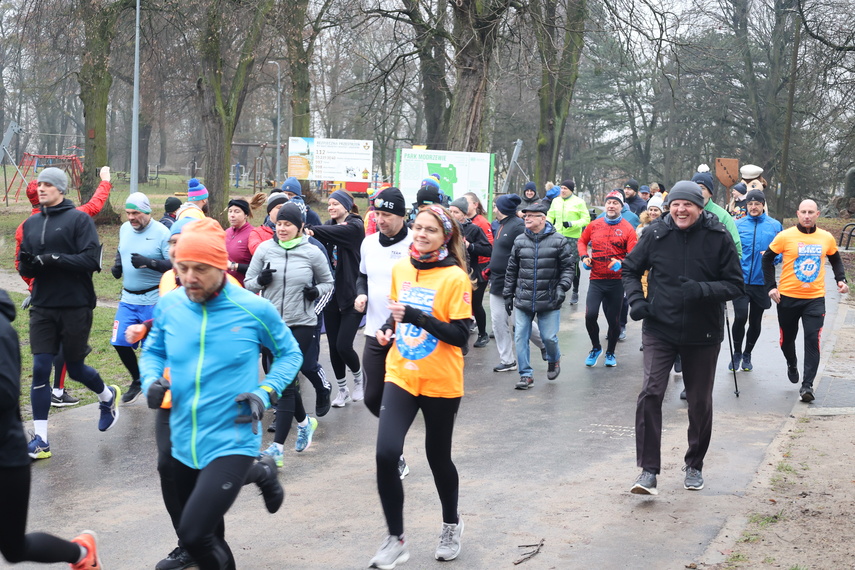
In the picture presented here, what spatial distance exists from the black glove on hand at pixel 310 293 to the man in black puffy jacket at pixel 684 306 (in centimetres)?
238

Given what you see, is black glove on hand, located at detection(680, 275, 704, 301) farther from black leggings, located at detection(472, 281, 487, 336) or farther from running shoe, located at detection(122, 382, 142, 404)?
black leggings, located at detection(472, 281, 487, 336)

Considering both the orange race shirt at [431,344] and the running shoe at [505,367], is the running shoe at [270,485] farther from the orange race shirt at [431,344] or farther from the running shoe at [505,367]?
the running shoe at [505,367]

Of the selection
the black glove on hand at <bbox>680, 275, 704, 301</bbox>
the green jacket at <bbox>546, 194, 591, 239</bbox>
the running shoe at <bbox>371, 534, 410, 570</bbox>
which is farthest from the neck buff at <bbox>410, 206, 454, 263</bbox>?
the green jacket at <bbox>546, 194, 591, 239</bbox>

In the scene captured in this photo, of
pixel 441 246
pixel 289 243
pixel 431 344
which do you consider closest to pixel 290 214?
pixel 289 243

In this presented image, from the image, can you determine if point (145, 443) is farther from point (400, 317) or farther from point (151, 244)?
point (400, 317)

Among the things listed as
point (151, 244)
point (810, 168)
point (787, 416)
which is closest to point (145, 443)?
point (151, 244)

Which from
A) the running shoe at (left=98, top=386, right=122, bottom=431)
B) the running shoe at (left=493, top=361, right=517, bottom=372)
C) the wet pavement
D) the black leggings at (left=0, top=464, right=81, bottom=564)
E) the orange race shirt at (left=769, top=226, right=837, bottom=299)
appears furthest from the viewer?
the running shoe at (left=493, top=361, right=517, bottom=372)

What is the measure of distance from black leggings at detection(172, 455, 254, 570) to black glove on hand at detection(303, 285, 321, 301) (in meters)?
3.24

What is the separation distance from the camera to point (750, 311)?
10.7 metres

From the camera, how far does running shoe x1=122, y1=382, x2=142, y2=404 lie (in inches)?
347

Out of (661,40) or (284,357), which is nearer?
(284,357)

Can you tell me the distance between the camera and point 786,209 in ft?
148

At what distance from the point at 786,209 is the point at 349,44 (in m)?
29.4

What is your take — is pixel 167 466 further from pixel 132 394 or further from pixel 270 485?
pixel 132 394
